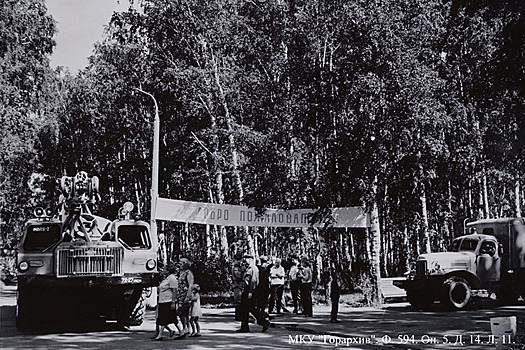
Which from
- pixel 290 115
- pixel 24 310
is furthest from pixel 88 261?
pixel 290 115

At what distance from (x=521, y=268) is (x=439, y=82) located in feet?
22.2

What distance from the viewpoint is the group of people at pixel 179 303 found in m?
15.2

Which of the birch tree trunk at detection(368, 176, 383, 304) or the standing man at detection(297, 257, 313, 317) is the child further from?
the birch tree trunk at detection(368, 176, 383, 304)

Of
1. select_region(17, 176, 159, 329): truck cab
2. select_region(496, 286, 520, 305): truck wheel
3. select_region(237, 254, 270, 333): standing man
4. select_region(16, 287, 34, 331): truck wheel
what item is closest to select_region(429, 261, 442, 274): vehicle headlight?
select_region(496, 286, 520, 305): truck wheel

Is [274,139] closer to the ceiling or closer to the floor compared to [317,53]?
closer to the floor

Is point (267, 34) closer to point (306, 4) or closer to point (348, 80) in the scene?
point (306, 4)

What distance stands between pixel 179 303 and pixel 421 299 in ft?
33.6

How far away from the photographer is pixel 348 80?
22.8 m

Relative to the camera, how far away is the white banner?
78.4ft

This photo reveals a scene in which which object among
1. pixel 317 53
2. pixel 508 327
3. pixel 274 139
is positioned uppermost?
pixel 317 53

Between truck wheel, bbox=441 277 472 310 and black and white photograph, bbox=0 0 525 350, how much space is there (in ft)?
0.31

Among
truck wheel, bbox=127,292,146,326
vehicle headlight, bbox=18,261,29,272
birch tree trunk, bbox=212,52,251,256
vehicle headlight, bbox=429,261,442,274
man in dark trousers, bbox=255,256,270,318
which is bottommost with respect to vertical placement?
truck wheel, bbox=127,292,146,326

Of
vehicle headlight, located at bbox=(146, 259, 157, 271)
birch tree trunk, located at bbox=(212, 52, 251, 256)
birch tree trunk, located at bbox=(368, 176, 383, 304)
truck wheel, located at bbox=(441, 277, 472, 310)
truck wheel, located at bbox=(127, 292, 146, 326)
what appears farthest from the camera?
birch tree trunk, located at bbox=(212, 52, 251, 256)

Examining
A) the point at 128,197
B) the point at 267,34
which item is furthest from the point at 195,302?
the point at 128,197
